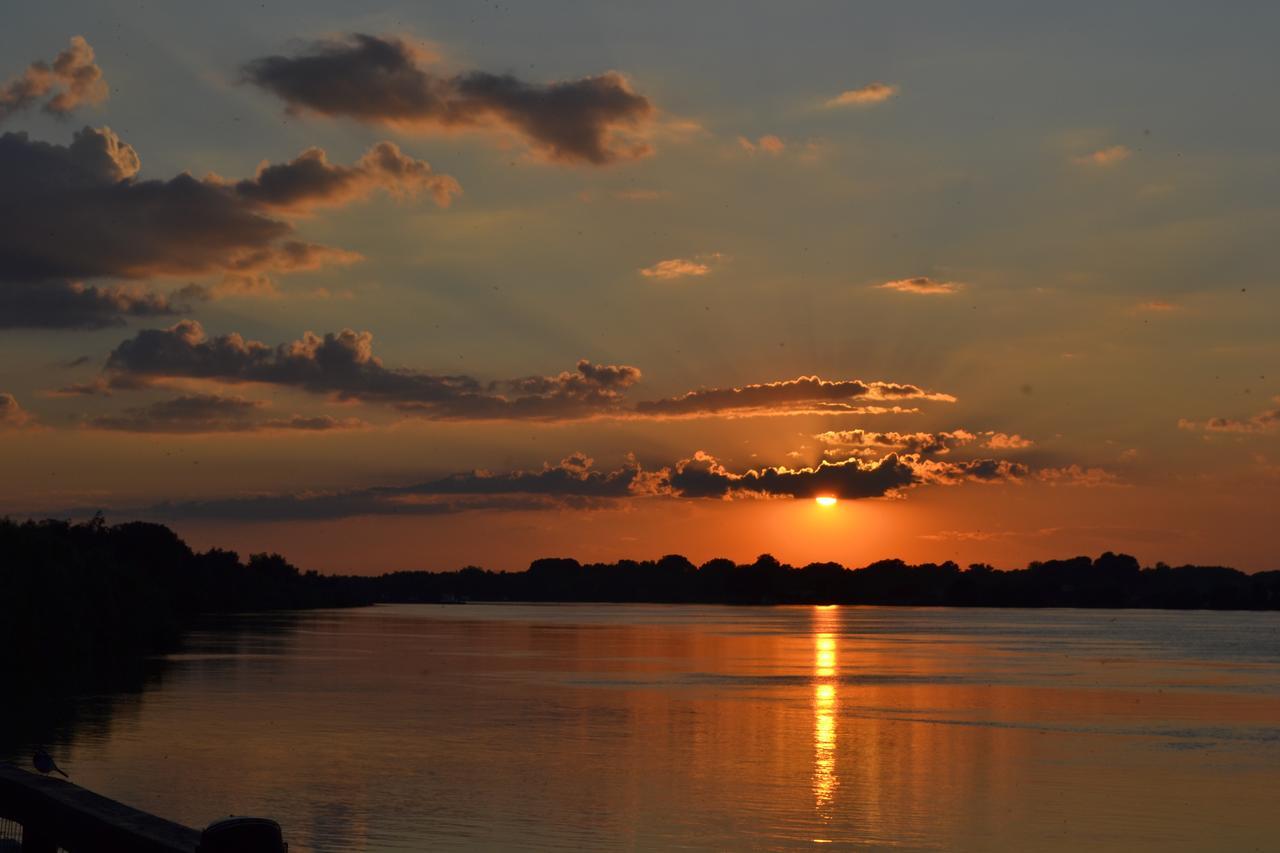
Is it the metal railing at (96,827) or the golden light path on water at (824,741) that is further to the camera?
the golden light path on water at (824,741)

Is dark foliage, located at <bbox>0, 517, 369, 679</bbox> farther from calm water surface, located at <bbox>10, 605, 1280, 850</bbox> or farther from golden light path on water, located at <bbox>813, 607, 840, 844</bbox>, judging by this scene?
golden light path on water, located at <bbox>813, 607, 840, 844</bbox>

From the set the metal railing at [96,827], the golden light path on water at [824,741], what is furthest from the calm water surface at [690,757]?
the metal railing at [96,827]

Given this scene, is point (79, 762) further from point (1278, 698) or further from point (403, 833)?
point (1278, 698)

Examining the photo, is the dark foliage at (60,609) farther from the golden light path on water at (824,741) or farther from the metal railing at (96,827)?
the metal railing at (96,827)

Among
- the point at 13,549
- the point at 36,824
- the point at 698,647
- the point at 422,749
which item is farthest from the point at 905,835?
the point at 698,647

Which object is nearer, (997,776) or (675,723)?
(997,776)

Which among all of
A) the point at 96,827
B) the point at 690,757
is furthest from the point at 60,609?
the point at 96,827

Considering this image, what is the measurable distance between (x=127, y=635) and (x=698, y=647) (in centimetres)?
6008

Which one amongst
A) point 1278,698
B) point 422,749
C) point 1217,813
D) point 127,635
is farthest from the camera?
point 127,635

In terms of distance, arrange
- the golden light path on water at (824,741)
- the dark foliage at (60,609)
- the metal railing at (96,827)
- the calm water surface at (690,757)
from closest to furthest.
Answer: the metal railing at (96,827), the calm water surface at (690,757), the golden light path on water at (824,741), the dark foliage at (60,609)

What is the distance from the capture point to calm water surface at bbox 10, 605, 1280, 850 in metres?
35.2

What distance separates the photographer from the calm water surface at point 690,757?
1388 inches

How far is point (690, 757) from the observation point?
161 feet

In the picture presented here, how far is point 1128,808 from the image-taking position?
131 ft
